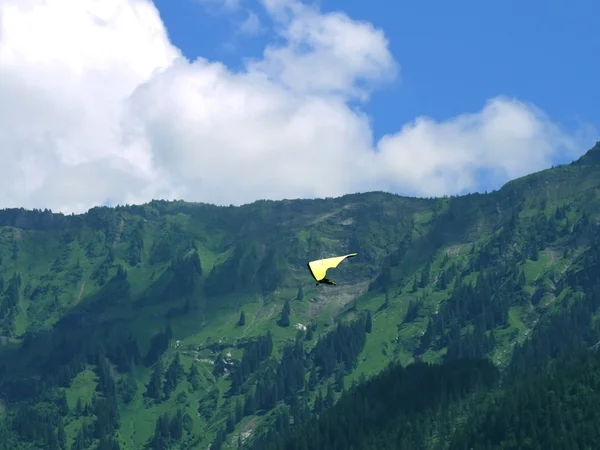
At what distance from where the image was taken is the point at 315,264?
12875cm
